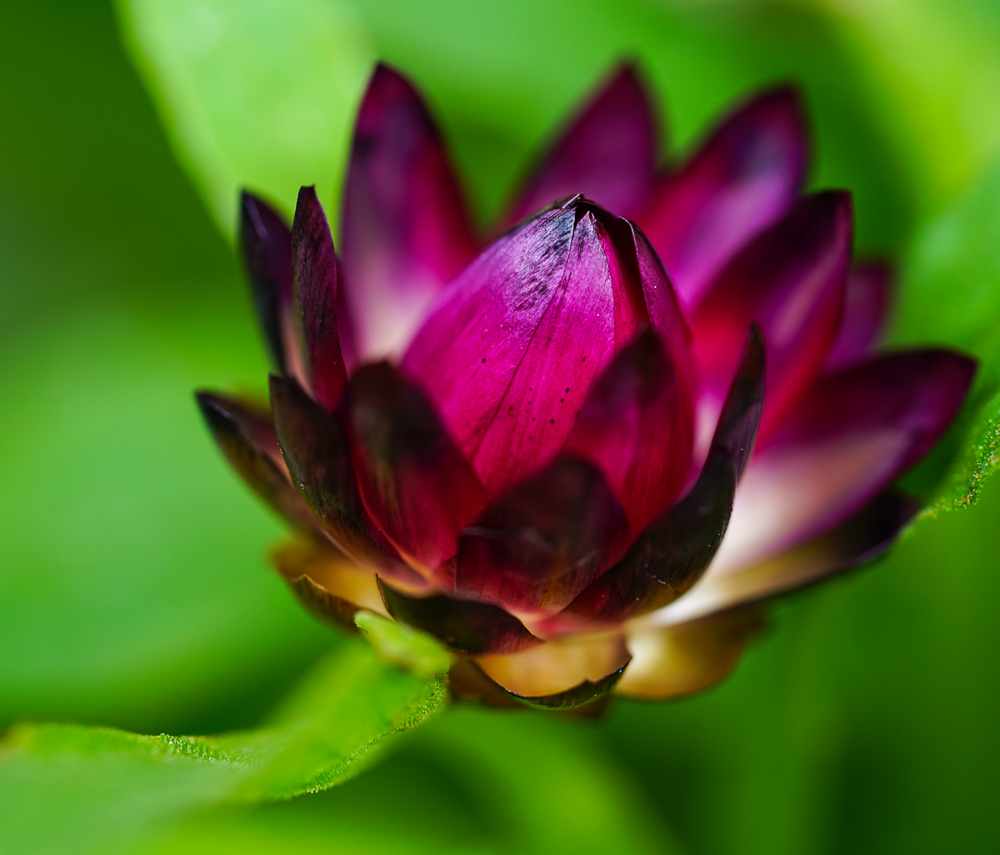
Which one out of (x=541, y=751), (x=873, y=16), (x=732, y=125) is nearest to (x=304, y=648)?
(x=541, y=751)

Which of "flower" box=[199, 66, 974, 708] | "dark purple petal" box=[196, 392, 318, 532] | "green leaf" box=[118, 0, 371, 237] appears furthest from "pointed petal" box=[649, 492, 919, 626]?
"green leaf" box=[118, 0, 371, 237]

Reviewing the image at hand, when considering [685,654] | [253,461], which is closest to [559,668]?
[685,654]

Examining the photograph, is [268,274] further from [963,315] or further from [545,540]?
[963,315]

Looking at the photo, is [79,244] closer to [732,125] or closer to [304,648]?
[304,648]

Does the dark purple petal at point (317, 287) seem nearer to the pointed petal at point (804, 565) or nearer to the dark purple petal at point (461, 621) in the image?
the dark purple petal at point (461, 621)

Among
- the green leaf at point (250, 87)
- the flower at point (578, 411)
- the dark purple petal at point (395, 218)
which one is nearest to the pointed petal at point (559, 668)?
the flower at point (578, 411)

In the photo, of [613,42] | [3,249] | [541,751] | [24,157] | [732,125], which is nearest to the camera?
[732,125]

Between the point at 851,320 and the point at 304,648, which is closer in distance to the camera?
the point at 851,320

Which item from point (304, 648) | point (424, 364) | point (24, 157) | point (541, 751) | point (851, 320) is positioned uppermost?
point (24, 157)
